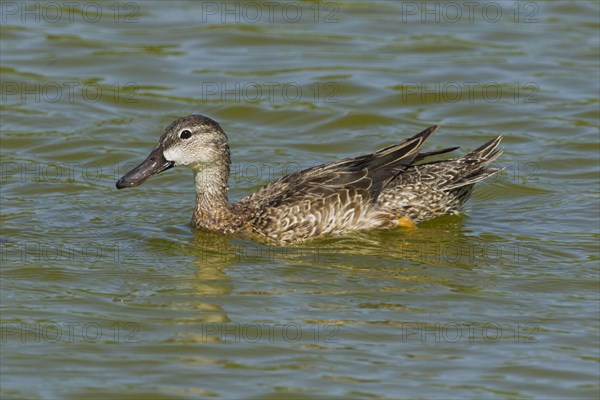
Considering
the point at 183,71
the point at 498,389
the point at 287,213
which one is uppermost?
the point at 183,71

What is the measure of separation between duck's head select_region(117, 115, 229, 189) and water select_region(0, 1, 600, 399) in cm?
62

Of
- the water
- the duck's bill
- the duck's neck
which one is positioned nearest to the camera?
the water

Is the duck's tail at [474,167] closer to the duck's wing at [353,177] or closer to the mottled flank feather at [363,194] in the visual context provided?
the mottled flank feather at [363,194]

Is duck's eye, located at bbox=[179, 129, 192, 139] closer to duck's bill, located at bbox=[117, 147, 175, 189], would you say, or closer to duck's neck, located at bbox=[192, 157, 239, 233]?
duck's bill, located at bbox=[117, 147, 175, 189]

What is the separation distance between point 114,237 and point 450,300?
340cm

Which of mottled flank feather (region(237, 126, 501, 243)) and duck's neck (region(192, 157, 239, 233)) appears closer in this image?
mottled flank feather (region(237, 126, 501, 243))

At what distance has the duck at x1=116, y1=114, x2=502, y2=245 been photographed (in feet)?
39.9

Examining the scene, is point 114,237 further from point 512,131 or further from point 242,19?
point 242,19

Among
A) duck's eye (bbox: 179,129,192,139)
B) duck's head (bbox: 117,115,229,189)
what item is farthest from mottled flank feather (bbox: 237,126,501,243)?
duck's eye (bbox: 179,129,192,139)

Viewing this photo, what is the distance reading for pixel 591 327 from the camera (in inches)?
394

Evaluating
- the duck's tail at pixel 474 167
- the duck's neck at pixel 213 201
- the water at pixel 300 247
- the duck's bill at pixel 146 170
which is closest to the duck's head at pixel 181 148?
the duck's bill at pixel 146 170

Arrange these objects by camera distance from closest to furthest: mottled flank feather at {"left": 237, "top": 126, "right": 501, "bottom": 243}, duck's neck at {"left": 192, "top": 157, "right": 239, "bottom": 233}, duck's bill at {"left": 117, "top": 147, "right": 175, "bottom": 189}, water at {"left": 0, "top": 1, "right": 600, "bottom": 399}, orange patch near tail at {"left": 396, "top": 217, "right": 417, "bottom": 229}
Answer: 1. water at {"left": 0, "top": 1, "right": 600, "bottom": 399}
2. duck's bill at {"left": 117, "top": 147, "right": 175, "bottom": 189}
3. mottled flank feather at {"left": 237, "top": 126, "right": 501, "bottom": 243}
4. duck's neck at {"left": 192, "top": 157, "right": 239, "bottom": 233}
5. orange patch near tail at {"left": 396, "top": 217, "right": 417, "bottom": 229}

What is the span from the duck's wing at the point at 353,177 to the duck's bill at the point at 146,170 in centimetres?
100

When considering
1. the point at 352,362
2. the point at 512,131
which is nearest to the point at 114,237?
the point at 352,362
